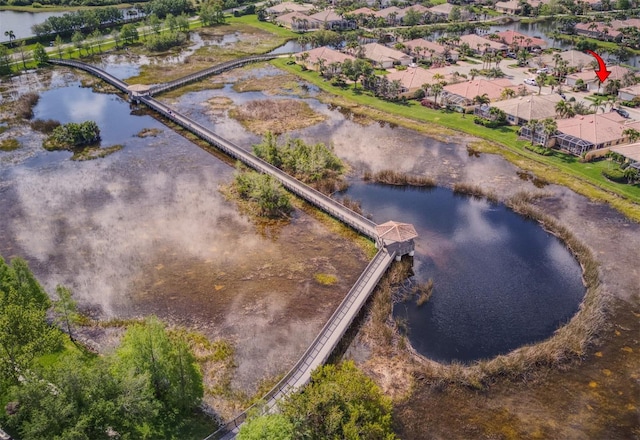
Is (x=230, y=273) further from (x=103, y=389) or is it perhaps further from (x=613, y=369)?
(x=613, y=369)

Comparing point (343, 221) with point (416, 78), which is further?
point (416, 78)

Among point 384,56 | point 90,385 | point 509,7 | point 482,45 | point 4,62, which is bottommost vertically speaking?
point 90,385

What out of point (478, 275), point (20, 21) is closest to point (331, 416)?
point (478, 275)

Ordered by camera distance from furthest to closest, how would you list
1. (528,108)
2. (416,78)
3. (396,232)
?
1. (416,78)
2. (528,108)
3. (396,232)

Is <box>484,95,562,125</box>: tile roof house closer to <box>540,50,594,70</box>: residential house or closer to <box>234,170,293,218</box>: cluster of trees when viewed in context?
<box>540,50,594,70</box>: residential house

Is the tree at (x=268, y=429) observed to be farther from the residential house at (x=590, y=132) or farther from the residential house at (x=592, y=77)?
the residential house at (x=592, y=77)

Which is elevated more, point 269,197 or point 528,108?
point 528,108

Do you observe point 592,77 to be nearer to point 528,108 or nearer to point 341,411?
point 528,108
